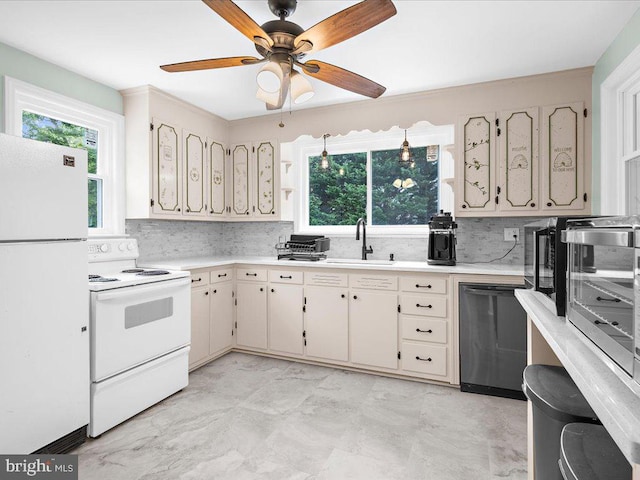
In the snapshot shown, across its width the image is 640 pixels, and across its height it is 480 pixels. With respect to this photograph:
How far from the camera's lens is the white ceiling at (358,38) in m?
2.06

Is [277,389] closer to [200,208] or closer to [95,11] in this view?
[200,208]

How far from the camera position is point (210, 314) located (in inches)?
135

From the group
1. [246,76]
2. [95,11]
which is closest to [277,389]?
[246,76]

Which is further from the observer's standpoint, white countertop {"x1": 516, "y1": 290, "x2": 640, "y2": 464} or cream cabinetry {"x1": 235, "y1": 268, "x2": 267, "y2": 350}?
cream cabinetry {"x1": 235, "y1": 268, "x2": 267, "y2": 350}

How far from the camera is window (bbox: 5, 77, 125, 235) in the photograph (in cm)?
256

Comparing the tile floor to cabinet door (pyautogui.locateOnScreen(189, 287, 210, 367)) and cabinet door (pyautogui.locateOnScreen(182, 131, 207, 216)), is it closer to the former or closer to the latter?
cabinet door (pyautogui.locateOnScreen(189, 287, 210, 367))

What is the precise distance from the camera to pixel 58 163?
2033 mm

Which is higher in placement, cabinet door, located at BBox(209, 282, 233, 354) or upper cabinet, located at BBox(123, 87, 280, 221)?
upper cabinet, located at BBox(123, 87, 280, 221)

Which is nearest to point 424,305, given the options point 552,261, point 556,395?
point 552,261

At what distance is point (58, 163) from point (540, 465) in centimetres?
266

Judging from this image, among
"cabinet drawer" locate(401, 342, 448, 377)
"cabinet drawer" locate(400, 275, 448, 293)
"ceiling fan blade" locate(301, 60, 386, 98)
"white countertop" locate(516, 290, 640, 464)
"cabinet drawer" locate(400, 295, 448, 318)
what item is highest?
"ceiling fan blade" locate(301, 60, 386, 98)

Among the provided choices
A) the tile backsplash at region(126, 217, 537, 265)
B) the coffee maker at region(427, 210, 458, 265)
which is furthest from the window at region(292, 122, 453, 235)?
the coffee maker at region(427, 210, 458, 265)

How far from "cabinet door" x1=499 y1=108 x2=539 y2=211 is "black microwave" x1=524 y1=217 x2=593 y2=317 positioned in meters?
1.44

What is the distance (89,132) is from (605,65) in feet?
13.3
